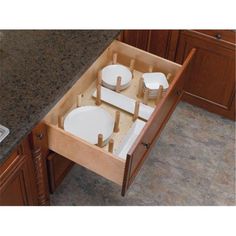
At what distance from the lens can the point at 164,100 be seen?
1.28 m

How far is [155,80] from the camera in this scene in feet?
4.94

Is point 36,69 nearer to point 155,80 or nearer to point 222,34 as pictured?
point 155,80

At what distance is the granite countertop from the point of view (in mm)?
1128

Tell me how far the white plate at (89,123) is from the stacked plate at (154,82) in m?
0.18

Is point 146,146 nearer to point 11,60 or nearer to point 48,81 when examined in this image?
→ point 48,81

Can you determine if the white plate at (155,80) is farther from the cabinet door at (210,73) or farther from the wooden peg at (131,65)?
the cabinet door at (210,73)

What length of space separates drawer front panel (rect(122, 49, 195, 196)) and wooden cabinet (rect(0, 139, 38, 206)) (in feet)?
0.98

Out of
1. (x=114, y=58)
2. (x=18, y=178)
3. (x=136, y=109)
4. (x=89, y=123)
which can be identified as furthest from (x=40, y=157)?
(x=114, y=58)

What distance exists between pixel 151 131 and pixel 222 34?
2.12 feet

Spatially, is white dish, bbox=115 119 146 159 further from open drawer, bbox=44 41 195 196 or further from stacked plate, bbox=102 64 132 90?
stacked plate, bbox=102 64 132 90

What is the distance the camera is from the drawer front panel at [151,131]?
117 cm

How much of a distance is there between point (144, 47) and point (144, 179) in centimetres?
60

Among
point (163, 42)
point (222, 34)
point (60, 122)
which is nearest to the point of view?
point (60, 122)

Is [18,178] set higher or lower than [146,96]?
lower
